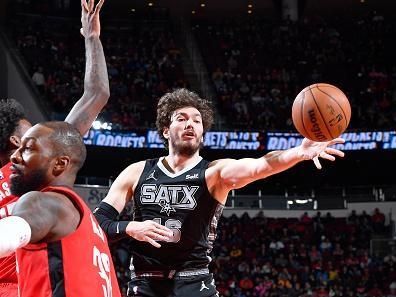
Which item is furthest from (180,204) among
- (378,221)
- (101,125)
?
(378,221)

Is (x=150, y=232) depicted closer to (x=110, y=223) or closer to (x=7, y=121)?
(x=110, y=223)

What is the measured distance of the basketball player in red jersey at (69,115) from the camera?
4.04m

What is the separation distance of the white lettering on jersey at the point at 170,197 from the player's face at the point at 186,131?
0.33 meters

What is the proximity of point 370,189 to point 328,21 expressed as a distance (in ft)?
30.7

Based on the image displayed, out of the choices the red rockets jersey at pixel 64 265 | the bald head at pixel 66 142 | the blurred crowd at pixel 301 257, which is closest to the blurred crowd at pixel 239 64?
the blurred crowd at pixel 301 257

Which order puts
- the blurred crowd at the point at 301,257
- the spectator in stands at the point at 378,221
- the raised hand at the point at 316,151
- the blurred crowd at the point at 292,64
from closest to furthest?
the raised hand at the point at 316,151, the blurred crowd at the point at 301,257, the spectator in stands at the point at 378,221, the blurred crowd at the point at 292,64

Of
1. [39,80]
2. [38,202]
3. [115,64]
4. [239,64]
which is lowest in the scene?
[38,202]

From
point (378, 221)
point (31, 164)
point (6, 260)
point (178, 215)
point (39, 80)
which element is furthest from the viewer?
point (39, 80)

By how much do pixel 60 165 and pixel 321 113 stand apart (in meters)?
2.45

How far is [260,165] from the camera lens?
15.8 feet

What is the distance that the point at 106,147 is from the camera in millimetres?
20625

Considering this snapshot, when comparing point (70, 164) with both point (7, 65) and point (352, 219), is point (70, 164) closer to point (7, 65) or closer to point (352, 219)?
point (352, 219)

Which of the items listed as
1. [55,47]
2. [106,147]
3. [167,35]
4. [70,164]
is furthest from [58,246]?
[167,35]

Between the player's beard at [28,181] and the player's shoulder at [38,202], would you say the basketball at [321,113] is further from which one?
the player's shoulder at [38,202]
